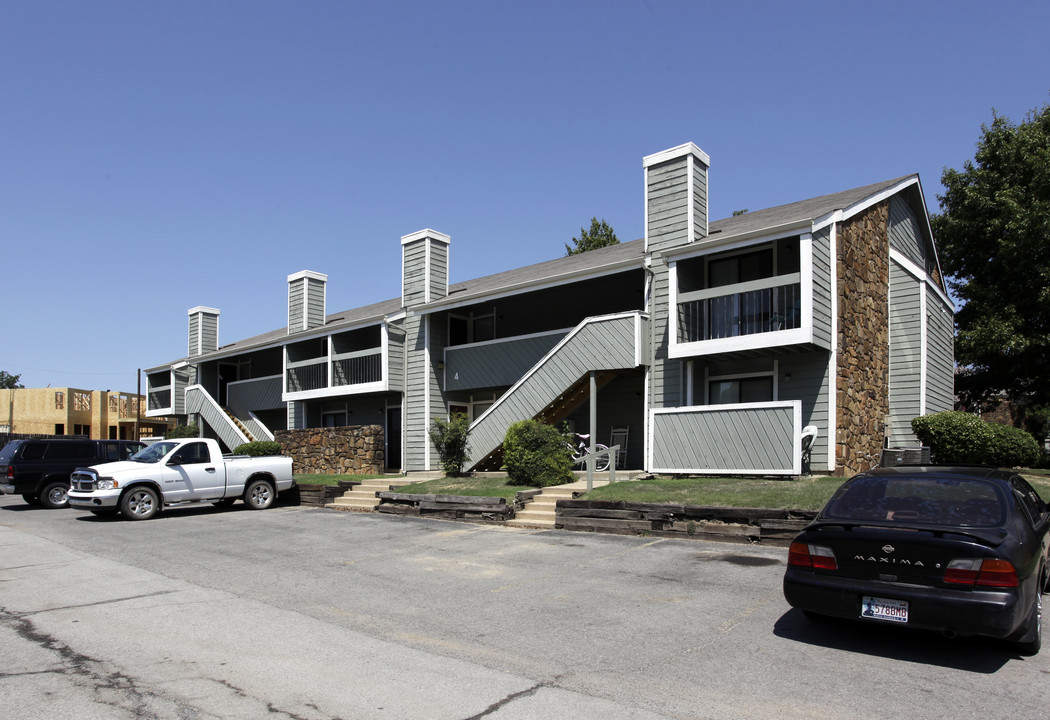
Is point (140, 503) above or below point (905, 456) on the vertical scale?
below

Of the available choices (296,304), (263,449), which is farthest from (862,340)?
(296,304)

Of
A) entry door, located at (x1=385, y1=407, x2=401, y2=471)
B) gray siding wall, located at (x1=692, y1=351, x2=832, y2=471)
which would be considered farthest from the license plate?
entry door, located at (x1=385, y1=407, x2=401, y2=471)

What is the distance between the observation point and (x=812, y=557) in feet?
20.1

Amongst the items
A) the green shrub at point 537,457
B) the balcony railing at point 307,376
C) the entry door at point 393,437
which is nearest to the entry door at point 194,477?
the green shrub at point 537,457

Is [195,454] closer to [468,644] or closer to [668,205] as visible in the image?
[668,205]

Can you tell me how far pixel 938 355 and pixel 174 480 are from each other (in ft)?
62.2

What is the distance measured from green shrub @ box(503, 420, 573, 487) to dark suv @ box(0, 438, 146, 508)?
1109cm

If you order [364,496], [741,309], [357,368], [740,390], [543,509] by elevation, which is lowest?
[364,496]

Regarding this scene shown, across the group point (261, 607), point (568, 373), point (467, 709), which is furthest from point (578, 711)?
point (568, 373)

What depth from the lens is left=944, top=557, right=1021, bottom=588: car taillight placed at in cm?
536

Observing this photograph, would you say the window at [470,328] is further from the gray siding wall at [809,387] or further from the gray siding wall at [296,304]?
the gray siding wall at [809,387]

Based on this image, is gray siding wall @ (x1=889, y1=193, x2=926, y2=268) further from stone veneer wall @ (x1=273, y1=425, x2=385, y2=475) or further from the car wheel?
stone veneer wall @ (x1=273, y1=425, x2=385, y2=475)

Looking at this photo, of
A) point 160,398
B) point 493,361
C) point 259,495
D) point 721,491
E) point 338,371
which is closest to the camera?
point 721,491

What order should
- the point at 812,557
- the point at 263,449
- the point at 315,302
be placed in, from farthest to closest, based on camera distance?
1. the point at 315,302
2. the point at 263,449
3. the point at 812,557
